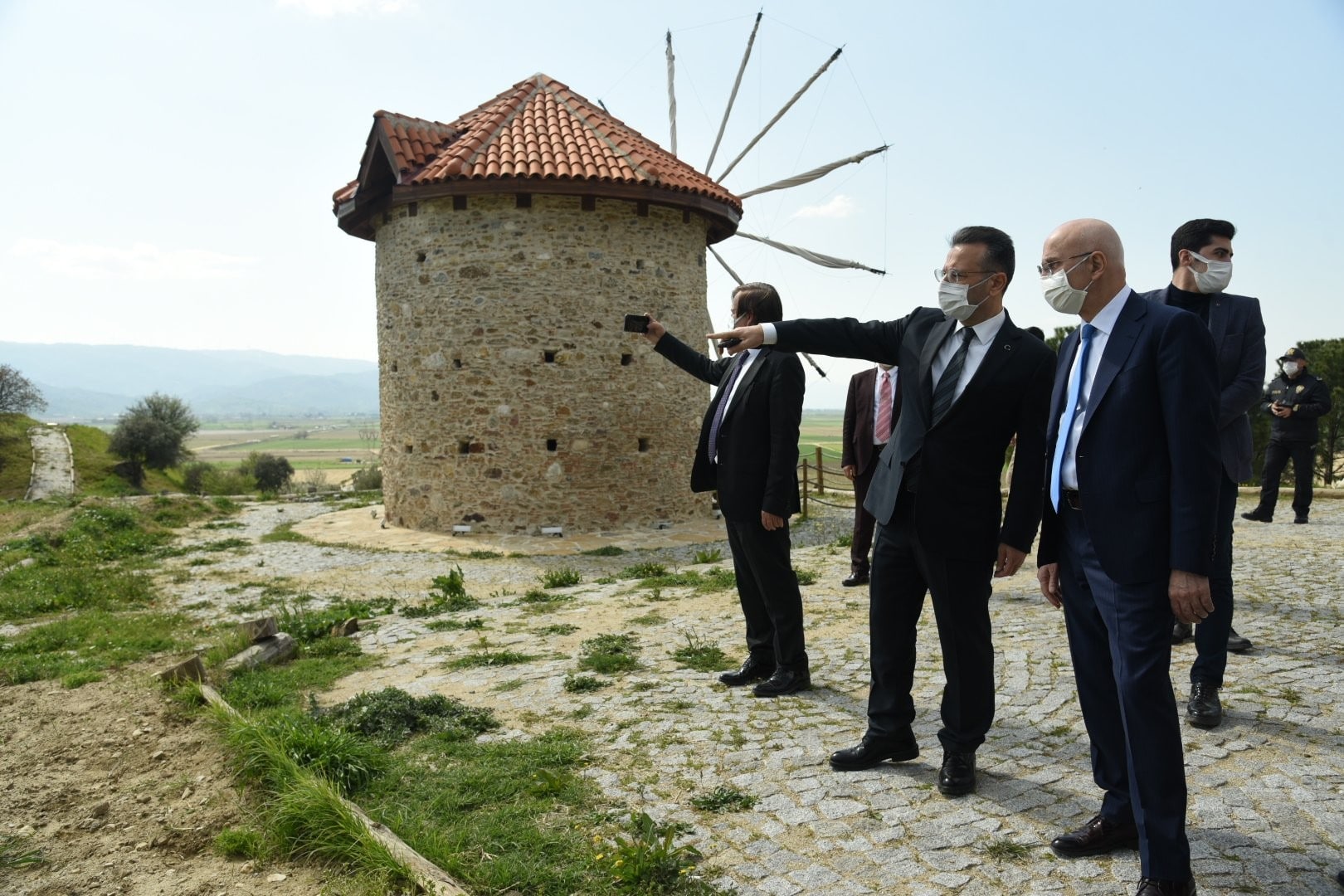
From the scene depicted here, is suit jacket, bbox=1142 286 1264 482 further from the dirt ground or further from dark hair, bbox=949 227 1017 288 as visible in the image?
the dirt ground

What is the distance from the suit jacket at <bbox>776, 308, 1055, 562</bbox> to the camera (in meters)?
3.36

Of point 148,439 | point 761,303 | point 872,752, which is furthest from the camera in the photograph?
point 148,439

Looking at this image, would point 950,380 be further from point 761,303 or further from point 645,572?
point 645,572

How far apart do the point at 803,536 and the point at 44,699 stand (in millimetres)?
8880

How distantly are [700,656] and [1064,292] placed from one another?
3574 mm

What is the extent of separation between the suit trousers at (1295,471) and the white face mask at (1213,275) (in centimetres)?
715

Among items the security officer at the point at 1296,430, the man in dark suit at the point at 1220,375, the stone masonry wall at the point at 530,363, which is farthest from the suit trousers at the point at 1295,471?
the stone masonry wall at the point at 530,363

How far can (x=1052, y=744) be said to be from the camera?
3938 mm

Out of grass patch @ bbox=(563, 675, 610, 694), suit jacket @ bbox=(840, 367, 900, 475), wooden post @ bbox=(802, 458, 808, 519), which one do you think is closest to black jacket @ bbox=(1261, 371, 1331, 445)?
suit jacket @ bbox=(840, 367, 900, 475)

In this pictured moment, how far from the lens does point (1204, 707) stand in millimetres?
3998

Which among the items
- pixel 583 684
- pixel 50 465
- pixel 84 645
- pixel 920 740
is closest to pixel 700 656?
pixel 583 684

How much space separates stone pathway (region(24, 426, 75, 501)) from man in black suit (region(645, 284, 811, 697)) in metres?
20.1

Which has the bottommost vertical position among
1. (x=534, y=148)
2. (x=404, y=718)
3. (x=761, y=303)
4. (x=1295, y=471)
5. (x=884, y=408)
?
(x=404, y=718)

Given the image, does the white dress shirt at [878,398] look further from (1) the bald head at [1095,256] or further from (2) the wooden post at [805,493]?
(2) the wooden post at [805,493]
